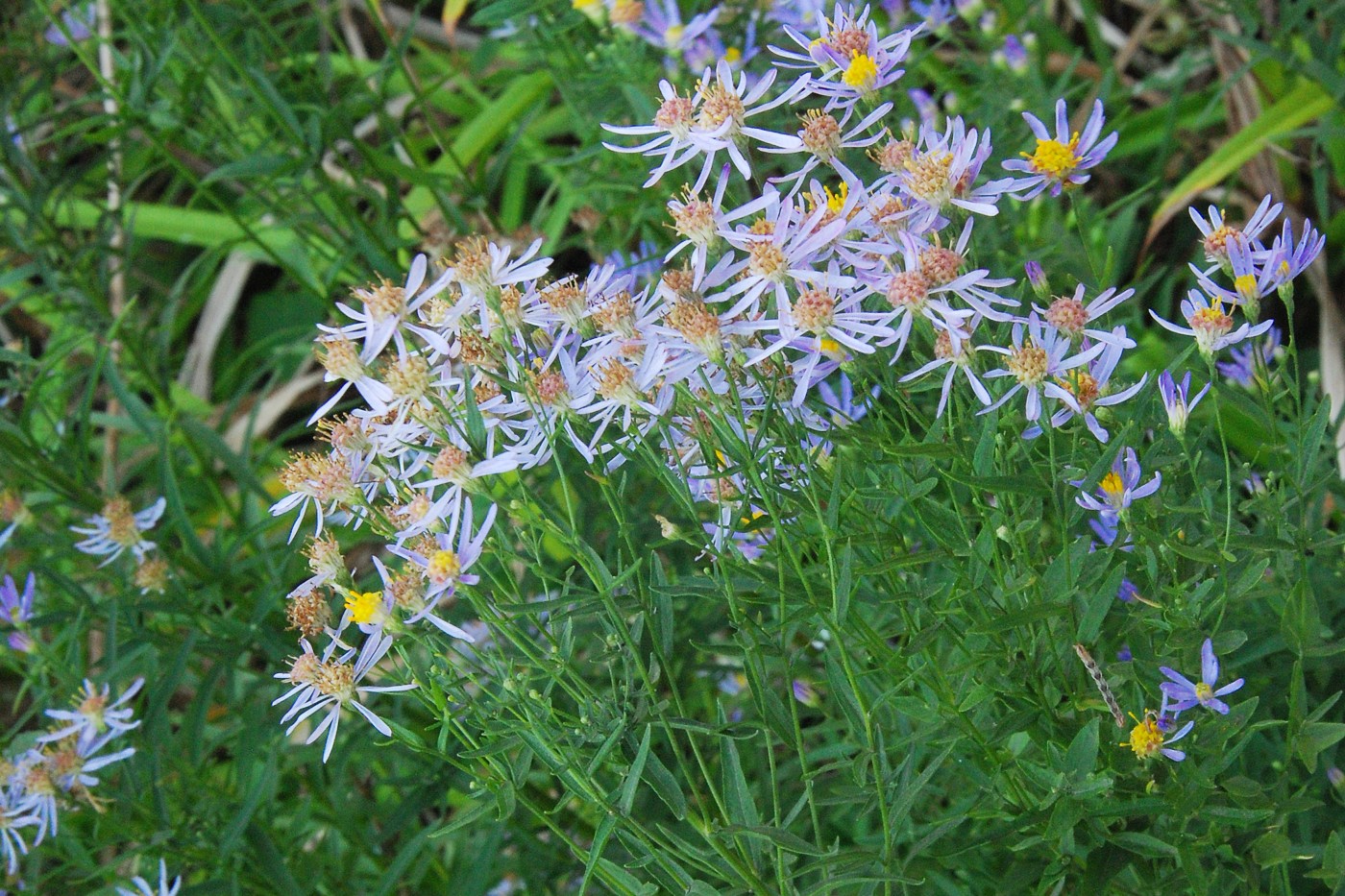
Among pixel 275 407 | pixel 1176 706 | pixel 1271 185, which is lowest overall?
pixel 1271 185

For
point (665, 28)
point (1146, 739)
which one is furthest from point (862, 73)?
point (665, 28)

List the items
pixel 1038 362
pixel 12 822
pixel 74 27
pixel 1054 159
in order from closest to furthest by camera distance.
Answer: pixel 1038 362 < pixel 1054 159 < pixel 12 822 < pixel 74 27

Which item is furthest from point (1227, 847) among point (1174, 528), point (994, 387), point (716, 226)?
point (716, 226)

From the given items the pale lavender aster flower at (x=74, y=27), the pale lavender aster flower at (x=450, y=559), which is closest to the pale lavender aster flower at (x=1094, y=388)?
the pale lavender aster flower at (x=450, y=559)

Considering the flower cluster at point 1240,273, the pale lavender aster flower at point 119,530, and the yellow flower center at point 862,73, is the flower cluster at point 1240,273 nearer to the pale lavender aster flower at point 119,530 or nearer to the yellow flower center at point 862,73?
the yellow flower center at point 862,73

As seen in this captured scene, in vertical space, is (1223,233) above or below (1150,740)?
above

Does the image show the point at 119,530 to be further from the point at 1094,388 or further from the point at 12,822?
the point at 1094,388
